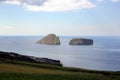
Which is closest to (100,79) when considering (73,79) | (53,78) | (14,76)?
(73,79)

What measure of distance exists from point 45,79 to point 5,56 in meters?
52.7

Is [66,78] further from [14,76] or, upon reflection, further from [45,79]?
[14,76]

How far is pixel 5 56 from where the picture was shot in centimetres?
7825

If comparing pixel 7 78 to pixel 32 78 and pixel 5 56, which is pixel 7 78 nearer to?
pixel 32 78

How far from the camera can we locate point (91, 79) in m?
30.0

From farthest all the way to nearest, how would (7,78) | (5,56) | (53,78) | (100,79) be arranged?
1. (5,56)
2. (100,79)
3. (53,78)
4. (7,78)

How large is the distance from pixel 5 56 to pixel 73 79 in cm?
5246

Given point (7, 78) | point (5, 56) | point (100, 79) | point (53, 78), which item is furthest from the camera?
point (5, 56)

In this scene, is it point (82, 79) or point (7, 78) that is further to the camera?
point (82, 79)

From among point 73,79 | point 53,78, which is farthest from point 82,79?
point 53,78

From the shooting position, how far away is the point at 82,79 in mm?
29516

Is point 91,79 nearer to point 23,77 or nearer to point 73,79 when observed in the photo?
point 73,79

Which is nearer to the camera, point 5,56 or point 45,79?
point 45,79

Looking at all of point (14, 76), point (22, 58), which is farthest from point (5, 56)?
point (14, 76)
